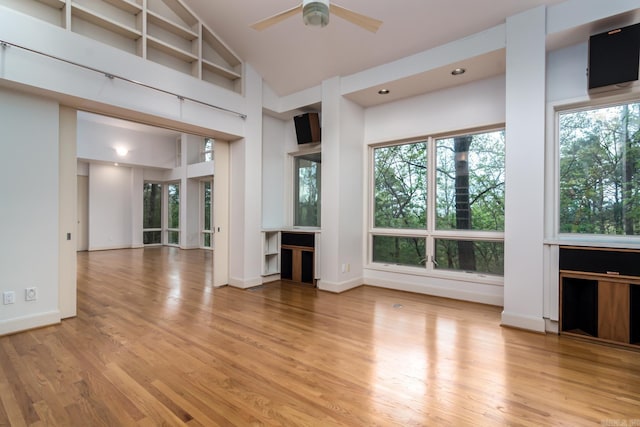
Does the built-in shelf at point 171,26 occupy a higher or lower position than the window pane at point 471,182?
higher

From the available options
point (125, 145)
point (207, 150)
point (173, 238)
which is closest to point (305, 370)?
point (207, 150)

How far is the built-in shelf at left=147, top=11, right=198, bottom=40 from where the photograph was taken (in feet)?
13.0

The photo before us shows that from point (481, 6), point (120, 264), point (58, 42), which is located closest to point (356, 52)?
point (481, 6)

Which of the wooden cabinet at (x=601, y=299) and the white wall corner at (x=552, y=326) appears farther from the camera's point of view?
the white wall corner at (x=552, y=326)

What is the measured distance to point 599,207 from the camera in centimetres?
343

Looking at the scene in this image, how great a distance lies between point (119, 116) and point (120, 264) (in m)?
4.38

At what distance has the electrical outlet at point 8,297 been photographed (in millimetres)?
3020

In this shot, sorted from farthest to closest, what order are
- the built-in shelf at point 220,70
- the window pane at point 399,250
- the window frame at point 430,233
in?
1. the window pane at point 399,250
2. the built-in shelf at point 220,70
3. the window frame at point 430,233

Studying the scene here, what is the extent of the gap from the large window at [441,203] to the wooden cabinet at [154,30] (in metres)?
2.93

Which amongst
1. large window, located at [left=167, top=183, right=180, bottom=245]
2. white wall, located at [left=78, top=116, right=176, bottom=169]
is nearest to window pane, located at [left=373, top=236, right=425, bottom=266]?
large window, located at [left=167, top=183, right=180, bottom=245]

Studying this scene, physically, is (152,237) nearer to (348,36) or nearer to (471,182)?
(348,36)

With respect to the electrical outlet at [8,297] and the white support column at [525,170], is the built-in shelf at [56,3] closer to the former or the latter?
the electrical outlet at [8,297]

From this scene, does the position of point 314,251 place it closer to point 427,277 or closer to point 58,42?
point 427,277

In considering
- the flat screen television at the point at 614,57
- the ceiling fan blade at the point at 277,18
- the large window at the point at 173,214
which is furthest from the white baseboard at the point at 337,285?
the large window at the point at 173,214
